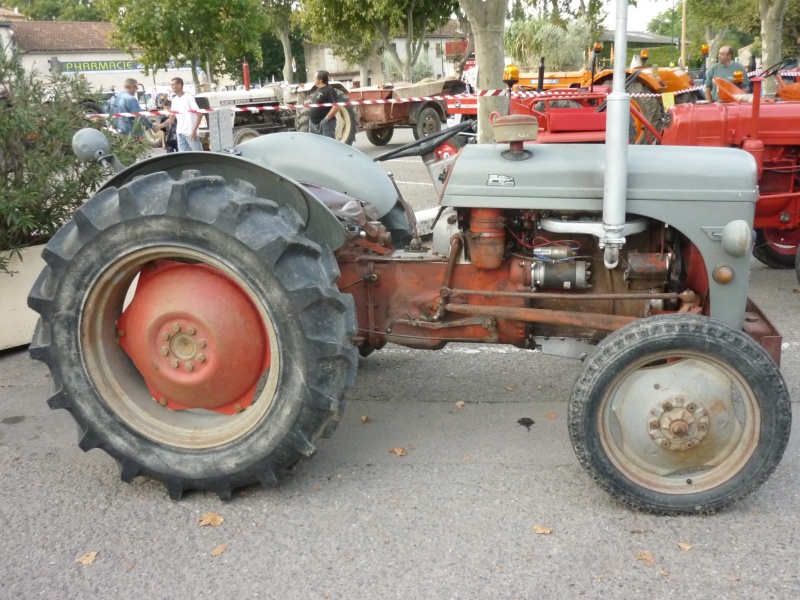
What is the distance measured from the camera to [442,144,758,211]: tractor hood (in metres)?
3.10

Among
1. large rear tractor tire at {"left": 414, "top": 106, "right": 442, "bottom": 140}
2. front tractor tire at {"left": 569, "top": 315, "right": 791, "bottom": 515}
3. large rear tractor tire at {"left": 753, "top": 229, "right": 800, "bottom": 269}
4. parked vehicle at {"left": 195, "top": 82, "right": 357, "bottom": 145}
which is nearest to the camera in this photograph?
front tractor tire at {"left": 569, "top": 315, "right": 791, "bottom": 515}

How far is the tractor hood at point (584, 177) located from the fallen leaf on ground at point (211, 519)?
161 centimetres

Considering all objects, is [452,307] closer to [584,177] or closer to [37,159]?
[584,177]

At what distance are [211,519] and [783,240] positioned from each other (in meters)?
5.85

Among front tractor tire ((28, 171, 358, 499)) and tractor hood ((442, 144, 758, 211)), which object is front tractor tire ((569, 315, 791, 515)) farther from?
front tractor tire ((28, 171, 358, 499))

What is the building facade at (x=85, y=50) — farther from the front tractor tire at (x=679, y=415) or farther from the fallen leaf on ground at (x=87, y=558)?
the front tractor tire at (x=679, y=415)

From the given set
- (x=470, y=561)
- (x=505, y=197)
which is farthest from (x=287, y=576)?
(x=505, y=197)

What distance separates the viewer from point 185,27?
107 feet

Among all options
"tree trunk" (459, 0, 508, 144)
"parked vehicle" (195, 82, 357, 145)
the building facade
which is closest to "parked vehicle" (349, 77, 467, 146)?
"parked vehicle" (195, 82, 357, 145)

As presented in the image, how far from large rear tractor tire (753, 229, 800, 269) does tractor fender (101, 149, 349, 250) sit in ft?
16.3

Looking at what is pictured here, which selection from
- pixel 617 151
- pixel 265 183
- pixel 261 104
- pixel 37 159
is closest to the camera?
pixel 617 151

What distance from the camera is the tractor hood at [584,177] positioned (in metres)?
3.10

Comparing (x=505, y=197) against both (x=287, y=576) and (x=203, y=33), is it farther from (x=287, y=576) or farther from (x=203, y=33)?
(x=203, y=33)

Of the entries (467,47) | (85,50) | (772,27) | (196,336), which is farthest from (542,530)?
(85,50)
